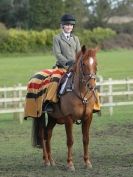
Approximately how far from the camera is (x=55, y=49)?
10.2 metres

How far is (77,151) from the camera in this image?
1188 centimetres

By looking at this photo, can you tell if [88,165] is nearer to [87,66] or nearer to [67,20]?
[87,66]

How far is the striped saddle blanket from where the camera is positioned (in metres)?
10.0

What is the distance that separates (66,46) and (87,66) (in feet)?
3.18

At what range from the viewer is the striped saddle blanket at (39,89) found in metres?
10.0

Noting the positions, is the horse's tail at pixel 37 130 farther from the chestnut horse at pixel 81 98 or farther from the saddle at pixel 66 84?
the saddle at pixel 66 84

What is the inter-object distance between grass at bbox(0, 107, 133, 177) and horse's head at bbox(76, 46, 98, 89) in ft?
4.69

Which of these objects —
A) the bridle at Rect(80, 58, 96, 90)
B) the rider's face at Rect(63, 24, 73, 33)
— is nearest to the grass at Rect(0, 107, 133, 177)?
the bridle at Rect(80, 58, 96, 90)

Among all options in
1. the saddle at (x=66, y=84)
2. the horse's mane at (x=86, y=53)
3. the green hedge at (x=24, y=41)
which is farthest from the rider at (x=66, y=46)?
the green hedge at (x=24, y=41)

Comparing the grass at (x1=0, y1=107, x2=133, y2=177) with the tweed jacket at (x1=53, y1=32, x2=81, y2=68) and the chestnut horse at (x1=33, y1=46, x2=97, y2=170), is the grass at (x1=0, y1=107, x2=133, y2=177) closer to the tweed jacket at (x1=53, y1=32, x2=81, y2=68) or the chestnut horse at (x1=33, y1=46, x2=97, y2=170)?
the chestnut horse at (x1=33, y1=46, x2=97, y2=170)

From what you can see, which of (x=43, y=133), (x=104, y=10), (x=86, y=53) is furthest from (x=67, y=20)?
Result: (x=104, y=10)

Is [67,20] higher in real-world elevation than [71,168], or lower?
higher

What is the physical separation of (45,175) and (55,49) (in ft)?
7.67

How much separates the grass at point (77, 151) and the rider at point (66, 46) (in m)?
1.18
